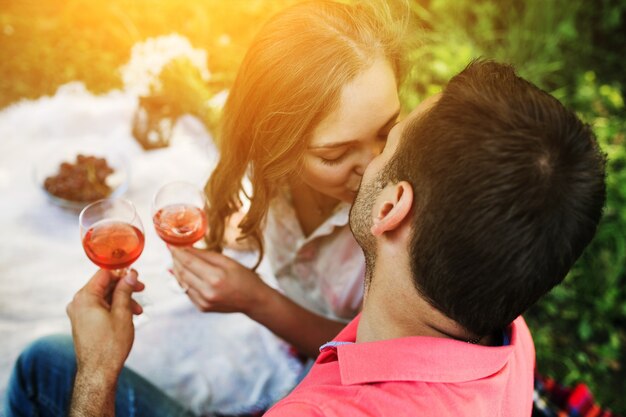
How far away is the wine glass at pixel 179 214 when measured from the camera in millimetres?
1983

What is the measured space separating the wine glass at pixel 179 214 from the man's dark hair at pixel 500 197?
3.47 feet

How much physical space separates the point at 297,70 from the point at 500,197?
0.88 m

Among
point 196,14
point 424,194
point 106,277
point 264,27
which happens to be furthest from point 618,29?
point 106,277

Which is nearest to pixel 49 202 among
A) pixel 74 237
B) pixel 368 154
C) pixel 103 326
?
pixel 74 237

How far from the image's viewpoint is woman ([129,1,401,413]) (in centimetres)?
170

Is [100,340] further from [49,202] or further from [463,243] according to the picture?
[49,202]

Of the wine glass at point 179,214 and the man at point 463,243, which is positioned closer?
the man at point 463,243

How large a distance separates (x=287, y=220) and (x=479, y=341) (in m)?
1.08

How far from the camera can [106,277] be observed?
1762 millimetres

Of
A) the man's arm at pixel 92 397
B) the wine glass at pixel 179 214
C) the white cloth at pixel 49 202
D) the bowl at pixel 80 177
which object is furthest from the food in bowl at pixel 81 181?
the man's arm at pixel 92 397

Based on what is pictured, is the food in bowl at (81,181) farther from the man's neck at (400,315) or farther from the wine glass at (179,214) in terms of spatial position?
the man's neck at (400,315)

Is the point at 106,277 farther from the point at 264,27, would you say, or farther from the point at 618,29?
the point at 618,29

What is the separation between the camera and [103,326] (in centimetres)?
165

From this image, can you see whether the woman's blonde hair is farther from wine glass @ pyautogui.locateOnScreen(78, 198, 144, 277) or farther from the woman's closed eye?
wine glass @ pyautogui.locateOnScreen(78, 198, 144, 277)
